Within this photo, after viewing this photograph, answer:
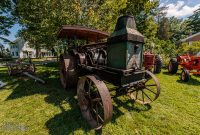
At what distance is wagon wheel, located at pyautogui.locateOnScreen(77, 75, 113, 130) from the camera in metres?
3.06

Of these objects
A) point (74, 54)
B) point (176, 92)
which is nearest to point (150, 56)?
point (176, 92)

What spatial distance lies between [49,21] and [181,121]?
10401 millimetres

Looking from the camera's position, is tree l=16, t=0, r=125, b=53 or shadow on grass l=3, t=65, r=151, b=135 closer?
shadow on grass l=3, t=65, r=151, b=135

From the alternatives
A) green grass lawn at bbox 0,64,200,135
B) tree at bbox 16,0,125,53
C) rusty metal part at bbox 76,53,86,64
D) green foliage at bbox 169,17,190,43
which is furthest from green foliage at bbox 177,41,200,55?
green foliage at bbox 169,17,190,43

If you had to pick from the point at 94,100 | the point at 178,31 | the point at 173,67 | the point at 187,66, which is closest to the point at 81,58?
the point at 94,100

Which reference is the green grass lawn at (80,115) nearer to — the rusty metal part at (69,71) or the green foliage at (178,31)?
the rusty metal part at (69,71)

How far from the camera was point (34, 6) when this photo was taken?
1224 cm

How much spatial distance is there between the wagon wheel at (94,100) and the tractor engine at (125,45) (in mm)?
745

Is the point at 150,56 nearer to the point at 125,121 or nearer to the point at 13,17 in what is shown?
the point at 125,121

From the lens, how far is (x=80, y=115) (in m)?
4.07

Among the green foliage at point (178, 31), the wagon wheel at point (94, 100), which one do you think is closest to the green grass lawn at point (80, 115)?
the wagon wheel at point (94, 100)

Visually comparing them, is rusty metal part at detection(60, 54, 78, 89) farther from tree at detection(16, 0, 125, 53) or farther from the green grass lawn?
tree at detection(16, 0, 125, 53)

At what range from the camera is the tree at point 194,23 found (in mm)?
47266

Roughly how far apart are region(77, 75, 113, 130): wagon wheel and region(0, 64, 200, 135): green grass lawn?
209 millimetres
